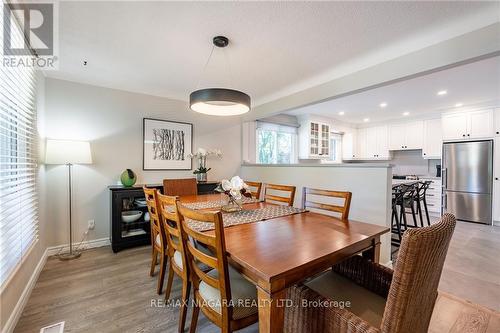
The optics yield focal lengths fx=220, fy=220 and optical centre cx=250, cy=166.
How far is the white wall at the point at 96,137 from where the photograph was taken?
2.81m

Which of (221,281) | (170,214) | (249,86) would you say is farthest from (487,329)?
(249,86)

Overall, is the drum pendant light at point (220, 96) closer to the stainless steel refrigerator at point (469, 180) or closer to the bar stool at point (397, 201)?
the bar stool at point (397, 201)

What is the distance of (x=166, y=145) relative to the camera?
3619mm

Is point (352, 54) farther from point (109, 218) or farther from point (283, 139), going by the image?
point (109, 218)

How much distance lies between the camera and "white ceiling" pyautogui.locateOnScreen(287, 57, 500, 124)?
2953mm

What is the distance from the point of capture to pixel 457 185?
4520 mm

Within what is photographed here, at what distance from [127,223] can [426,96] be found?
17.2 feet

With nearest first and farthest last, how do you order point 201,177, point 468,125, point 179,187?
point 179,187 < point 201,177 < point 468,125

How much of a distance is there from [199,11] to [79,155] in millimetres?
2189

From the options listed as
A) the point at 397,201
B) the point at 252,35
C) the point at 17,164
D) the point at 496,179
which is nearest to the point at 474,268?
the point at 397,201

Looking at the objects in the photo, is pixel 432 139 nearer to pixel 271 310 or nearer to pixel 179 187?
pixel 179 187

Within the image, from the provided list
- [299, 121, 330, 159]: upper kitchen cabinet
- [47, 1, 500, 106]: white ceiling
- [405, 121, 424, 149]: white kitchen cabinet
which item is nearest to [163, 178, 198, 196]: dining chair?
[47, 1, 500, 106]: white ceiling

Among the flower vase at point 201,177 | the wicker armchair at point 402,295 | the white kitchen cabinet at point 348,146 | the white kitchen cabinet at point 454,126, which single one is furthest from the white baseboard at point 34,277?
the white kitchen cabinet at point 454,126

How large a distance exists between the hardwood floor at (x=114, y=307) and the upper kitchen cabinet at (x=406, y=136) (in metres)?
4.35
